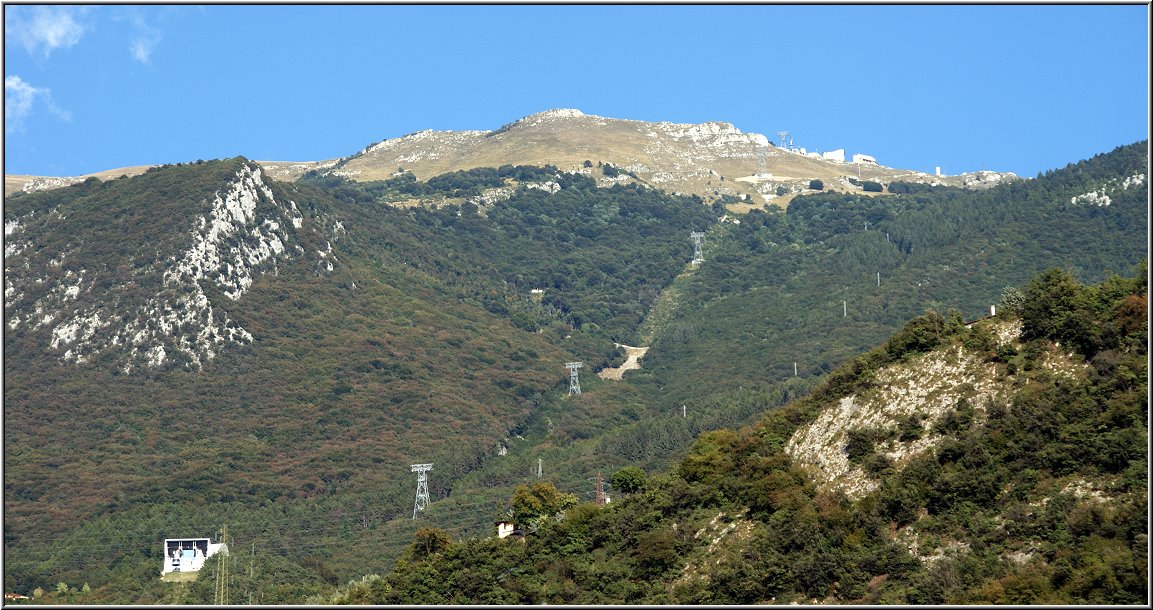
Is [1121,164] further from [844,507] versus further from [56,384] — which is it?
[844,507]

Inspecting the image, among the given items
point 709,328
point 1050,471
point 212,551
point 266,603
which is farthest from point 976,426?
point 709,328

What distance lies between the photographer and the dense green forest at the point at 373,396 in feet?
381

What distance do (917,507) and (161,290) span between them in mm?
121128

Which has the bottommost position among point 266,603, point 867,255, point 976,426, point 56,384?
point 266,603

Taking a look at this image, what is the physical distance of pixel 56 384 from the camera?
15425 centimetres

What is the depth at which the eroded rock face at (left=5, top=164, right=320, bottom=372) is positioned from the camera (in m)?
162

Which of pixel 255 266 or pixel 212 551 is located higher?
pixel 255 266

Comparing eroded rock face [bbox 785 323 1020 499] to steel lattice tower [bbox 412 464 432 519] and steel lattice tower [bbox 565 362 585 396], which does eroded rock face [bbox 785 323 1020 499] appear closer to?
steel lattice tower [bbox 412 464 432 519]

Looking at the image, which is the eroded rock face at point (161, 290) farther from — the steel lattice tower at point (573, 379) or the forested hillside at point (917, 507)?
the forested hillside at point (917, 507)

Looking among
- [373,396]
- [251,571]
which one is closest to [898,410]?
[251,571]

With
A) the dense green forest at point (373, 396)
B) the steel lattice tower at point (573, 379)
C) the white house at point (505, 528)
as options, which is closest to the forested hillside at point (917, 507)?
the white house at point (505, 528)

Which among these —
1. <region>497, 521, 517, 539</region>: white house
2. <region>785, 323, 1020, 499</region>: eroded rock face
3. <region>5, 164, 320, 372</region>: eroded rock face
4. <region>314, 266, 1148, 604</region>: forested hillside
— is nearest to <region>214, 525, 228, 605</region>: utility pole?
<region>314, 266, 1148, 604</region>: forested hillside

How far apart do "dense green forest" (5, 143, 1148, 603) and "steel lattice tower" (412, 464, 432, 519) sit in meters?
1.03

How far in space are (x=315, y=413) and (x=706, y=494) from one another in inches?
3305
